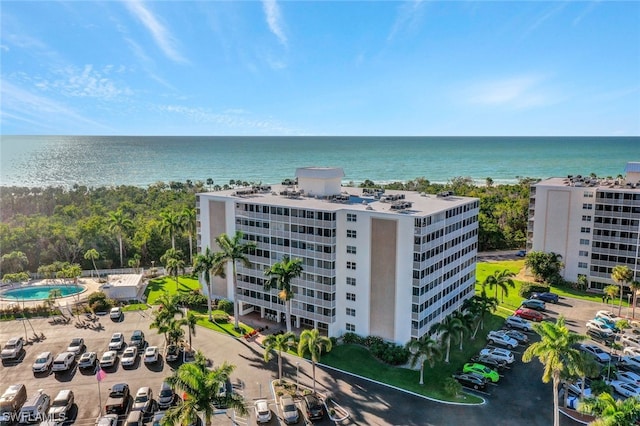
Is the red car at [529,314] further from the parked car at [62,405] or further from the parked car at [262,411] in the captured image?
the parked car at [62,405]

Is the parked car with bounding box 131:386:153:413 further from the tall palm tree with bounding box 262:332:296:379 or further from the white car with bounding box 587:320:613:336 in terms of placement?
the white car with bounding box 587:320:613:336

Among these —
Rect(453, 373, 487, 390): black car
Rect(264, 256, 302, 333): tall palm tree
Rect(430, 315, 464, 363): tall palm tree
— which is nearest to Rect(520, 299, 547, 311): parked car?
Rect(430, 315, 464, 363): tall palm tree

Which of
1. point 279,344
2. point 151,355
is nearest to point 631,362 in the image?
point 279,344

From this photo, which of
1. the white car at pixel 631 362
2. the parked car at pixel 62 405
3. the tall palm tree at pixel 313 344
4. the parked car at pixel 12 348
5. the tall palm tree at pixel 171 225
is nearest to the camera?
the parked car at pixel 62 405

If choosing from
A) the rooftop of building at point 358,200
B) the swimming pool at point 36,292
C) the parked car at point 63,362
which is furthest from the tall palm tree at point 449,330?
the swimming pool at point 36,292

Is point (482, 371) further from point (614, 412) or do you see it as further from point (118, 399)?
point (118, 399)

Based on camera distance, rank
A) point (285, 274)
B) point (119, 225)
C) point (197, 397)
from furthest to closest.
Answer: point (119, 225), point (285, 274), point (197, 397)
